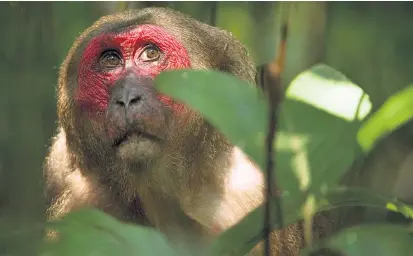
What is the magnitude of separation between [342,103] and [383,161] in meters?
2.78

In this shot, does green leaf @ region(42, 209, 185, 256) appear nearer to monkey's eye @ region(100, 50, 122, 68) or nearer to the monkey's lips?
the monkey's lips

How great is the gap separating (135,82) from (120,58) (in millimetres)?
226

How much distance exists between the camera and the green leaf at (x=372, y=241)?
82 cm

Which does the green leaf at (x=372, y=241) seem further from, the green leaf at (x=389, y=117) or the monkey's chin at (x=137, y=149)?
the monkey's chin at (x=137, y=149)

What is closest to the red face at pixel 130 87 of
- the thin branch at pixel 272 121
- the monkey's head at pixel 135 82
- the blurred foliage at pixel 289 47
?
the monkey's head at pixel 135 82

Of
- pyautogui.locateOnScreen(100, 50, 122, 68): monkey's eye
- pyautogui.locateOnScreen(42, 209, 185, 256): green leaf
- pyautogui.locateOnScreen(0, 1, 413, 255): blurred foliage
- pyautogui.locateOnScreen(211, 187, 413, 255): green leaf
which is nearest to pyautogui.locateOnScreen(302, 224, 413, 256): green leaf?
pyautogui.locateOnScreen(211, 187, 413, 255): green leaf

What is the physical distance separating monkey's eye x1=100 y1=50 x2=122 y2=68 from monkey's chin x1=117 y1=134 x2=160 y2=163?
1.04 feet

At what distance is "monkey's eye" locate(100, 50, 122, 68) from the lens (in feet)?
8.20

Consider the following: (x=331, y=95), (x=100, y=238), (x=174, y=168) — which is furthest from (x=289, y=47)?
(x=100, y=238)

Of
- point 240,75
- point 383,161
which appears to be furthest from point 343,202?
point 383,161

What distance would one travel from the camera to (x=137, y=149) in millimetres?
2281

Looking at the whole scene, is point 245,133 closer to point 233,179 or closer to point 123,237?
point 123,237

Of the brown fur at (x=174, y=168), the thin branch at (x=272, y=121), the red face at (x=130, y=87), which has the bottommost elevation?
the brown fur at (x=174, y=168)

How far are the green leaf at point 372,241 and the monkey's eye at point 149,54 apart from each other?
5.58ft
